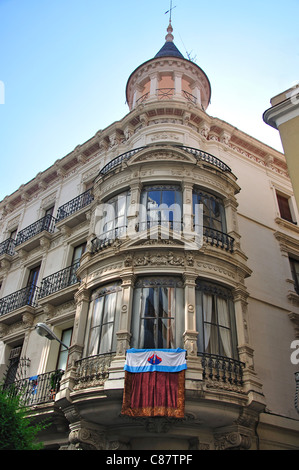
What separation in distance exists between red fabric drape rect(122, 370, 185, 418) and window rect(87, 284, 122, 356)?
161cm

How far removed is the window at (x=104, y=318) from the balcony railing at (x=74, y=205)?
6.39 m

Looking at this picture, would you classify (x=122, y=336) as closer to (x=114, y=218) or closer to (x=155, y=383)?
(x=155, y=383)

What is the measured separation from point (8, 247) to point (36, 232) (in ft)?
10.0

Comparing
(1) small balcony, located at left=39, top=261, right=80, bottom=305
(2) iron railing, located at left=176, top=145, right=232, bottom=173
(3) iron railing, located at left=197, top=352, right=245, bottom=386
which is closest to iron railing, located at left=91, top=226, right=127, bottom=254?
(1) small balcony, located at left=39, top=261, right=80, bottom=305

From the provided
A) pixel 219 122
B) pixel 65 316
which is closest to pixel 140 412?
pixel 65 316

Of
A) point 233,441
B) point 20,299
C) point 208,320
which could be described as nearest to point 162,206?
point 208,320

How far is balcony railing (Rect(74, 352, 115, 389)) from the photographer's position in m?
11.8

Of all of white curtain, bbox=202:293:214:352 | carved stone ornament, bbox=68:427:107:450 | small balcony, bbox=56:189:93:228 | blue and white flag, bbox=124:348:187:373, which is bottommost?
carved stone ornament, bbox=68:427:107:450

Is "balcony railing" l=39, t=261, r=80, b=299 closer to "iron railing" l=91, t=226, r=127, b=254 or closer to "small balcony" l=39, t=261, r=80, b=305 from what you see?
"small balcony" l=39, t=261, r=80, b=305

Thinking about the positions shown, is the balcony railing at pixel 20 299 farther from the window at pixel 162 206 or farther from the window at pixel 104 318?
the window at pixel 162 206

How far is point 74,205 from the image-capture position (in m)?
20.0

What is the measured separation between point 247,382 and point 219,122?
1269cm

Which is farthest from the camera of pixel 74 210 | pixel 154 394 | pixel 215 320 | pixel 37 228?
pixel 37 228

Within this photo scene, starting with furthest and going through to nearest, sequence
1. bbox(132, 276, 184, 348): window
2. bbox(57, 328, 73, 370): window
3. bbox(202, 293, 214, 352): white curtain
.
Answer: bbox(57, 328, 73, 370): window → bbox(202, 293, 214, 352): white curtain → bbox(132, 276, 184, 348): window
